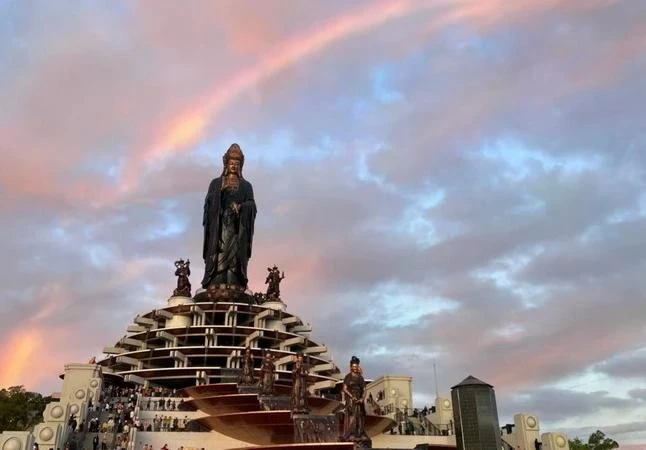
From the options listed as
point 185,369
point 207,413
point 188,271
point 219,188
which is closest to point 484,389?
point 207,413

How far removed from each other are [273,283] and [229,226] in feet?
23.9

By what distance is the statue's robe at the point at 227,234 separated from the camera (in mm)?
56347

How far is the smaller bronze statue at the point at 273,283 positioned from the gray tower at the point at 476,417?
41.2 metres

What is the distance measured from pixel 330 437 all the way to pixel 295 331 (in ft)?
107

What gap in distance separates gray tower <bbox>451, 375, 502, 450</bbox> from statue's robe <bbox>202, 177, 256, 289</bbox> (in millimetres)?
43015

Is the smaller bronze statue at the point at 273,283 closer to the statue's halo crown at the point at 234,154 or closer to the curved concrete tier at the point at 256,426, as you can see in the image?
the statue's halo crown at the point at 234,154

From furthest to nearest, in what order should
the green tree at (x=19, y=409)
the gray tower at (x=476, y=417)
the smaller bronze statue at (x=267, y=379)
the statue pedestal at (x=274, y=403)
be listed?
the green tree at (x=19, y=409) → the smaller bronze statue at (x=267, y=379) → the statue pedestal at (x=274, y=403) → the gray tower at (x=476, y=417)

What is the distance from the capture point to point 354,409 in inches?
643

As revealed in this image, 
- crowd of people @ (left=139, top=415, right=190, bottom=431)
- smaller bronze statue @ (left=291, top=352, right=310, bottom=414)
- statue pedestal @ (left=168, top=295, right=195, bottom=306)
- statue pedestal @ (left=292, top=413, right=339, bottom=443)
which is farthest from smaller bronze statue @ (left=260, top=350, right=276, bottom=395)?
statue pedestal @ (left=168, top=295, right=195, bottom=306)

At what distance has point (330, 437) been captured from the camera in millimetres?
18812

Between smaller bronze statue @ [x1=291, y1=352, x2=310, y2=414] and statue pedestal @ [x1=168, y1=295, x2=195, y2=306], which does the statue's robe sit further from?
smaller bronze statue @ [x1=291, y1=352, x2=310, y2=414]

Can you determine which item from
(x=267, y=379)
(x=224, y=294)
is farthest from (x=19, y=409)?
(x=267, y=379)

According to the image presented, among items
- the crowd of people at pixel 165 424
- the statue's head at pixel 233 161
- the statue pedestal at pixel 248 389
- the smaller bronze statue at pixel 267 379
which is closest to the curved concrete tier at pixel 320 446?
the smaller bronze statue at pixel 267 379

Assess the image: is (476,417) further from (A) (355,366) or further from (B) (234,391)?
(B) (234,391)
